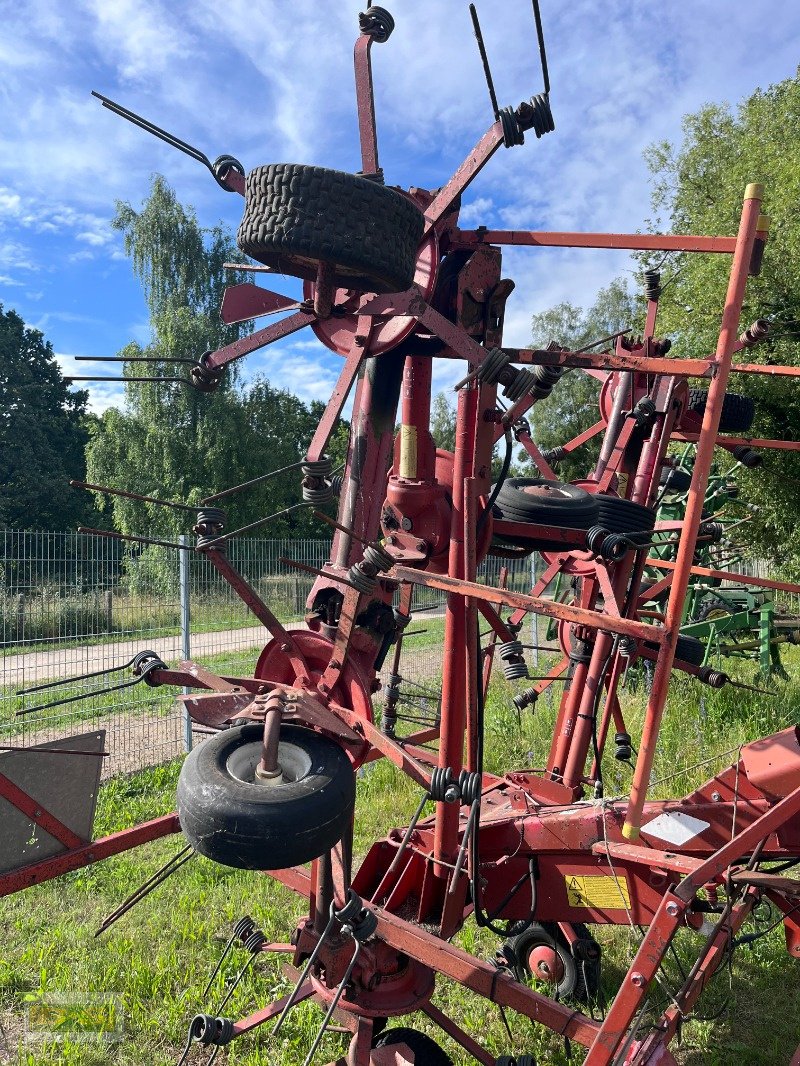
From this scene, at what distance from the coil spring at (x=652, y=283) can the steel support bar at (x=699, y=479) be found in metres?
2.76

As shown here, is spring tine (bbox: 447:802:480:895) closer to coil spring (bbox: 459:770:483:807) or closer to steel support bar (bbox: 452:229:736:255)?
coil spring (bbox: 459:770:483:807)

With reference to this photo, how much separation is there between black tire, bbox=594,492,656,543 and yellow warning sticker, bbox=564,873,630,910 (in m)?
1.68

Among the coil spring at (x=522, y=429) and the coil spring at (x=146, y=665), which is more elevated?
the coil spring at (x=522, y=429)

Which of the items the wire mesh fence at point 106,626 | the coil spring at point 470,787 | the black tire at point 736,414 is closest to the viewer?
the coil spring at point 470,787

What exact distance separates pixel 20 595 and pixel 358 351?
5.67 m

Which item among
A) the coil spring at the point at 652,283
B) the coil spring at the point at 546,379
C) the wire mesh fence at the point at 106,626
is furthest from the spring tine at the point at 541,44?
the wire mesh fence at the point at 106,626

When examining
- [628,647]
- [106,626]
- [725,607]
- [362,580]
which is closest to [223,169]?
[362,580]

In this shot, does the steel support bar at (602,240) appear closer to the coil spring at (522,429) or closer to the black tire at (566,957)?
the coil spring at (522,429)

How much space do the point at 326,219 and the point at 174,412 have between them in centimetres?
2785

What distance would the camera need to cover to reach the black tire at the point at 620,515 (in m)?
4.04

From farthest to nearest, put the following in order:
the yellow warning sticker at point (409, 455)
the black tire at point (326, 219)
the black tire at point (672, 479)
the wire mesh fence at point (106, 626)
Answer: the wire mesh fence at point (106, 626)
the black tire at point (672, 479)
the yellow warning sticker at point (409, 455)
the black tire at point (326, 219)

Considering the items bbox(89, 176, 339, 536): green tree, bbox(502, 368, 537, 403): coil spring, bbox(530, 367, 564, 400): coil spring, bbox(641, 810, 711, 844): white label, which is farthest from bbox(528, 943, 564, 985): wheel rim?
bbox(89, 176, 339, 536): green tree

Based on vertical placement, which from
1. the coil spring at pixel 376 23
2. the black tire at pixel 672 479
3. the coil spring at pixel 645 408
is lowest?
the black tire at pixel 672 479

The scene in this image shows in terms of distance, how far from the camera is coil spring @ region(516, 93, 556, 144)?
2.56 meters
